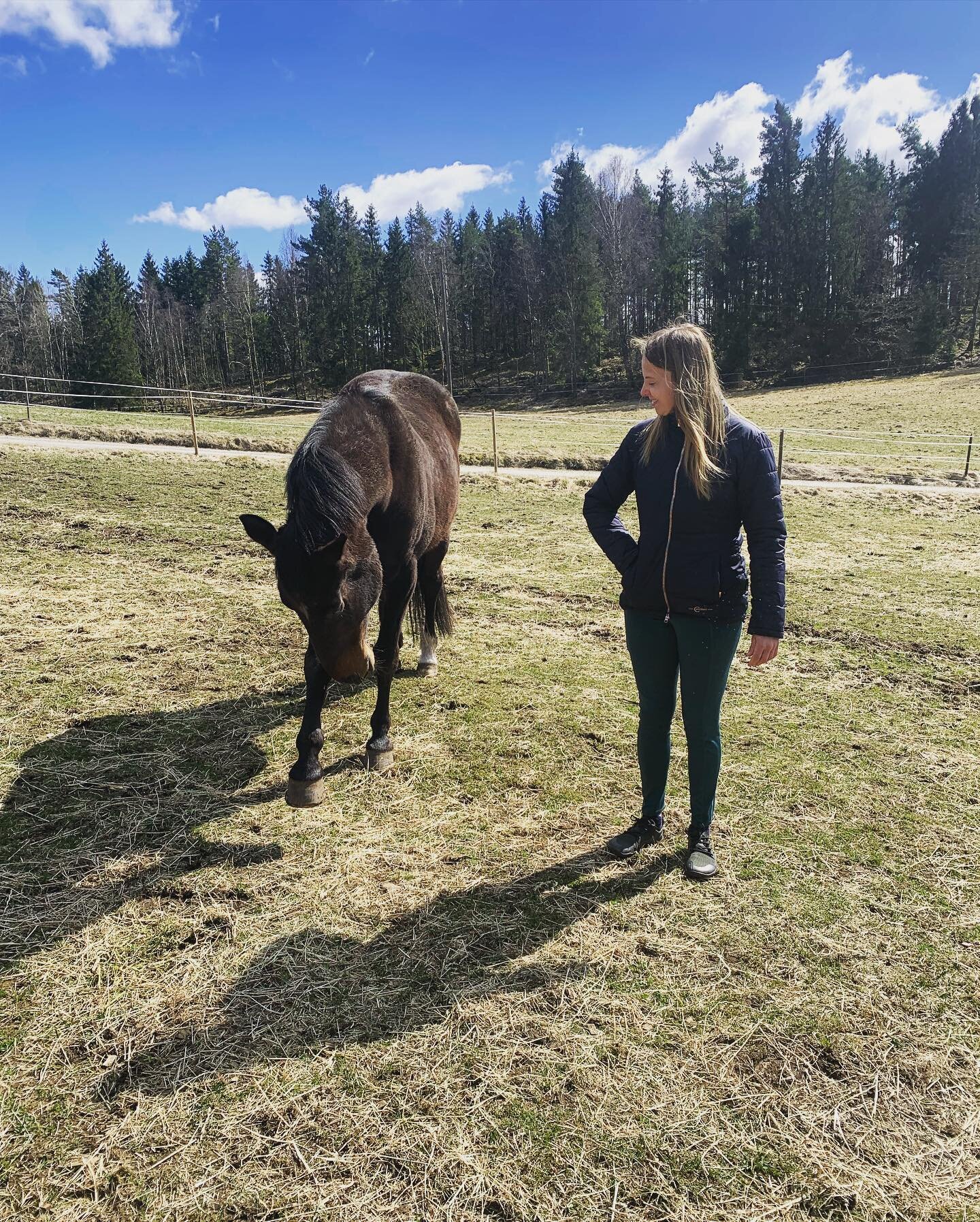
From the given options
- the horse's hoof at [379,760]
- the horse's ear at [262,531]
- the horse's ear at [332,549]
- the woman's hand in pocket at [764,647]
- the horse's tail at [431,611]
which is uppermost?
the horse's ear at [262,531]

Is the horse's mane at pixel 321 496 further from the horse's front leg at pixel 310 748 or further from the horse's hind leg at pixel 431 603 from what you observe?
the horse's hind leg at pixel 431 603

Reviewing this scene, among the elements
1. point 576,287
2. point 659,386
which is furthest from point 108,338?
point 659,386

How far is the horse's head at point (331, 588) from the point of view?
9.24 ft

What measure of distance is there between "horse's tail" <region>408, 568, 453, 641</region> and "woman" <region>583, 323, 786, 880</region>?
2189mm

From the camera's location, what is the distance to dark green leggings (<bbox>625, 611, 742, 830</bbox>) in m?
2.71

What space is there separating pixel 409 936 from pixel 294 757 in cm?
149

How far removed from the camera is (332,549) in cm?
281

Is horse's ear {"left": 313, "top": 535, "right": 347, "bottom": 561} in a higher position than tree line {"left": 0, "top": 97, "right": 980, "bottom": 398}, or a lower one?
lower

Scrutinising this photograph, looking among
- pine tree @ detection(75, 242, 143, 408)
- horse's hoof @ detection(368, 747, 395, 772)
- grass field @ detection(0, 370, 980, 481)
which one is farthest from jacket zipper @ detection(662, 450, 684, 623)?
pine tree @ detection(75, 242, 143, 408)

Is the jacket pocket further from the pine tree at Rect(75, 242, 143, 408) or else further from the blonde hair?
the pine tree at Rect(75, 242, 143, 408)

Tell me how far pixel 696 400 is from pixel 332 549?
4.81 feet

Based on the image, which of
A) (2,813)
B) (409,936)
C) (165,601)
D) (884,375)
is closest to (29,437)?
(165,601)

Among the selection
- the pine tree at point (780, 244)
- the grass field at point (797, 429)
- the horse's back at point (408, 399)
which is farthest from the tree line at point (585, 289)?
the horse's back at point (408, 399)

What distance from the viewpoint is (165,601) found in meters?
5.93
